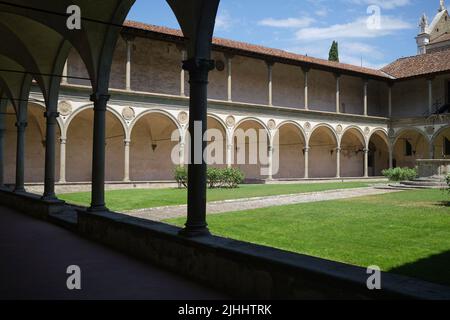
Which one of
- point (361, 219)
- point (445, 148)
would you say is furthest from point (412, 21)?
point (361, 219)

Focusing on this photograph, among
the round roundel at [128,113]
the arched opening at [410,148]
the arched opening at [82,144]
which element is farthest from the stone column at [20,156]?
the arched opening at [410,148]

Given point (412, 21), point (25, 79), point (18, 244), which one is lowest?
point (18, 244)

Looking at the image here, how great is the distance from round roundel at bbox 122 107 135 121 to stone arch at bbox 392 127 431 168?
66.9 feet

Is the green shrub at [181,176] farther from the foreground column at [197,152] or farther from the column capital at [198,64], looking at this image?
the column capital at [198,64]

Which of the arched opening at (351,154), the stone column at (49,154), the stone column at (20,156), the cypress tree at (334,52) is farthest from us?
the cypress tree at (334,52)

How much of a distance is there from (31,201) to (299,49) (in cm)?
4037

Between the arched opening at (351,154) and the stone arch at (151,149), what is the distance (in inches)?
587

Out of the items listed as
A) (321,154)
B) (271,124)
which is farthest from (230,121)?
(321,154)

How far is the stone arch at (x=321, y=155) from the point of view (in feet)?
102

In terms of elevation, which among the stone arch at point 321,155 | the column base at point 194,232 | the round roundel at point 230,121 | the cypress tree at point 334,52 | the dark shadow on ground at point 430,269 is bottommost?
the dark shadow on ground at point 430,269

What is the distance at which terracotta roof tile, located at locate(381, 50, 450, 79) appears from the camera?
2789 centimetres

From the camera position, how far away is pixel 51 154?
9852 mm

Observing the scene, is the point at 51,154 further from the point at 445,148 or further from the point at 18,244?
the point at 445,148
